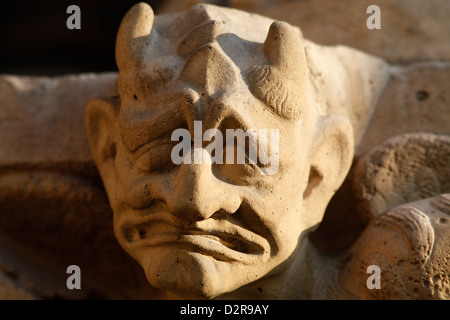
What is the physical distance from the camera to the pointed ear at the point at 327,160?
1.73m

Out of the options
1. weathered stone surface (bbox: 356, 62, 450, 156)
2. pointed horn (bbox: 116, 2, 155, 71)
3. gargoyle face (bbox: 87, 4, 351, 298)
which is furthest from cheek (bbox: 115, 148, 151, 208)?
weathered stone surface (bbox: 356, 62, 450, 156)

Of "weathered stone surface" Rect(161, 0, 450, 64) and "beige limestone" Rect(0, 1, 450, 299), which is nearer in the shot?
"beige limestone" Rect(0, 1, 450, 299)

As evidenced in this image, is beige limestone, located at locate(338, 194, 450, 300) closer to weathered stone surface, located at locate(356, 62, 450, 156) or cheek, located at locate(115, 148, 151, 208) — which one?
weathered stone surface, located at locate(356, 62, 450, 156)

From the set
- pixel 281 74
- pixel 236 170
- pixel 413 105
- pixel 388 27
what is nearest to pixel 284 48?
pixel 281 74

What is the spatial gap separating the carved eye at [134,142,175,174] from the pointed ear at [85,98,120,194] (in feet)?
0.67

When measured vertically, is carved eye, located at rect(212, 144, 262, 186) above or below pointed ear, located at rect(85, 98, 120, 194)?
below

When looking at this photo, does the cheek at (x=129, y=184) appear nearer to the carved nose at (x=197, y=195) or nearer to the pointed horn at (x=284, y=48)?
the carved nose at (x=197, y=195)

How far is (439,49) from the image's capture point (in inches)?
87.5

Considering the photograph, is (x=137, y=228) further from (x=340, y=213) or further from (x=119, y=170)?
(x=340, y=213)

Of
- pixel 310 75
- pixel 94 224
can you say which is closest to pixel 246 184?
pixel 310 75

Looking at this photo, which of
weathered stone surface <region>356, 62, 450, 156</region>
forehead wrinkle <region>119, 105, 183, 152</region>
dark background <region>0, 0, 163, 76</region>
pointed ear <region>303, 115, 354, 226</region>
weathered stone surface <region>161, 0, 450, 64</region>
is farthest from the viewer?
dark background <region>0, 0, 163, 76</region>

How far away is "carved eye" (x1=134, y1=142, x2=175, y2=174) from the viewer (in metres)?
1.59

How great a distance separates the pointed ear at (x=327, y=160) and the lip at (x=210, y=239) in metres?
0.21

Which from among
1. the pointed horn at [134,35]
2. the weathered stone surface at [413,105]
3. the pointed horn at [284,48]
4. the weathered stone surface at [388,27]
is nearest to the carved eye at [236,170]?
the pointed horn at [284,48]
